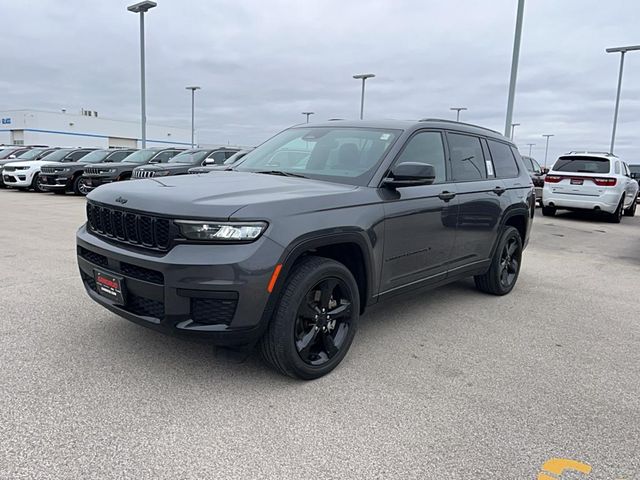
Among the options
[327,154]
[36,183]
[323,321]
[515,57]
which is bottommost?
[36,183]

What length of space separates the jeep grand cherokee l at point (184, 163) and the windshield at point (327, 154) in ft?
31.2

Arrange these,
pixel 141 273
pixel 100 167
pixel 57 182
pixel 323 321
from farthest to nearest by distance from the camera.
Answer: pixel 57 182 → pixel 100 167 → pixel 323 321 → pixel 141 273

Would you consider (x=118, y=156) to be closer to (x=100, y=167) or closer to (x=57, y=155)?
(x=100, y=167)

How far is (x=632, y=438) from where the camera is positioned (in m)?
2.90

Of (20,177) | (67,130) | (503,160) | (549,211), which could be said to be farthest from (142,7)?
(67,130)

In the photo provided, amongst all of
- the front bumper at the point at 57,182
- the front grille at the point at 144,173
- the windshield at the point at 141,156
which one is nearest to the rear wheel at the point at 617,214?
the front grille at the point at 144,173

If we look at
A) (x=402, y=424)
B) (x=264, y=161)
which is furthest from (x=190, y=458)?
(x=264, y=161)

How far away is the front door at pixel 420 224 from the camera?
3.92m

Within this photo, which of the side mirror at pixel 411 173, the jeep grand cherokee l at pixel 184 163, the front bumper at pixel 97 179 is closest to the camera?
the side mirror at pixel 411 173

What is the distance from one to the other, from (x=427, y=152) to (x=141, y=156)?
15045 millimetres

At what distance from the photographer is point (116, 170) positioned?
1594cm

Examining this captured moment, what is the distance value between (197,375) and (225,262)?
0.98m

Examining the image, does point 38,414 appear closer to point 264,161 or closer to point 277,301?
point 277,301

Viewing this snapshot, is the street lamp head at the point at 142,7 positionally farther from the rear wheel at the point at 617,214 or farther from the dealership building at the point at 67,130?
the dealership building at the point at 67,130
